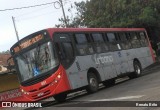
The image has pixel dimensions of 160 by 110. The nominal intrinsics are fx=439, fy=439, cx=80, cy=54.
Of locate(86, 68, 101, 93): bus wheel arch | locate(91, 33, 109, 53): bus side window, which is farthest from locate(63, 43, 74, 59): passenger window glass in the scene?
locate(91, 33, 109, 53): bus side window

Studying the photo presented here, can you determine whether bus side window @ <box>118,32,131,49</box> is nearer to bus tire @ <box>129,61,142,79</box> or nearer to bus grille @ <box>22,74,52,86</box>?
bus tire @ <box>129,61,142,79</box>

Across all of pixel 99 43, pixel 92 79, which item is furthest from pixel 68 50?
pixel 99 43

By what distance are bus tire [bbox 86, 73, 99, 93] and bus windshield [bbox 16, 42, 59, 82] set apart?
283 cm

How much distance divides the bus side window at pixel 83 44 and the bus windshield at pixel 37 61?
7.06 ft

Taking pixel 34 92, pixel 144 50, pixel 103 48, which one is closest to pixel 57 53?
pixel 34 92

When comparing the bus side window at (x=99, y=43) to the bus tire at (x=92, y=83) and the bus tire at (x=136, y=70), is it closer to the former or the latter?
the bus tire at (x=92, y=83)

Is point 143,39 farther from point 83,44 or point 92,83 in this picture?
point 92,83

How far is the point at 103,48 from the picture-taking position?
22844 mm

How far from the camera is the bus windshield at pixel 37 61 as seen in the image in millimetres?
18234

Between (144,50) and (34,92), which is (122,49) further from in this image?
(34,92)

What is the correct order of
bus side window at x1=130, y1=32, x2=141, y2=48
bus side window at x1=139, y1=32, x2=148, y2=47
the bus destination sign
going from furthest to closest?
bus side window at x1=139, y1=32, x2=148, y2=47, bus side window at x1=130, y1=32, x2=141, y2=48, the bus destination sign

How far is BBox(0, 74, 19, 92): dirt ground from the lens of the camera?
26844mm

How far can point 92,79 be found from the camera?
20.7m

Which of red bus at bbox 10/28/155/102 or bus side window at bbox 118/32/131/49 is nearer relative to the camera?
red bus at bbox 10/28/155/102
